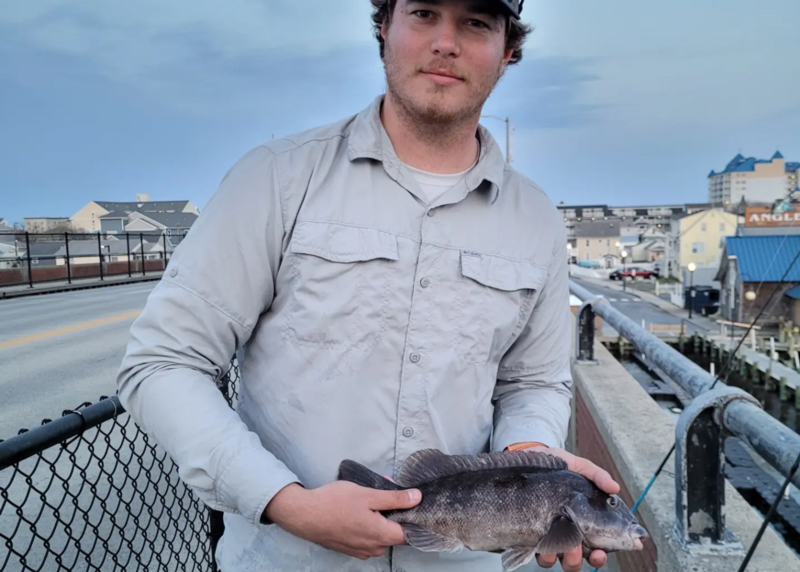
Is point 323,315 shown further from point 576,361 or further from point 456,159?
point 576,361

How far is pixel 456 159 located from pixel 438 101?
0.87ft

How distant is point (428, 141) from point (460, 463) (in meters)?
1.18

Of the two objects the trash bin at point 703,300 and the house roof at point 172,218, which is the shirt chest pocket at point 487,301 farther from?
the trash bin at point 703,300

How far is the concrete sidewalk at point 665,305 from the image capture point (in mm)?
60938

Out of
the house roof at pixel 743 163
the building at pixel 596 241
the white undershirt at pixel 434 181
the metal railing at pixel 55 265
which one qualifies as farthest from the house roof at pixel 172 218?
the house roof at pixel 743 163

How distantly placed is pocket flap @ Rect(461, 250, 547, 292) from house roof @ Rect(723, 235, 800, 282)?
52607mm

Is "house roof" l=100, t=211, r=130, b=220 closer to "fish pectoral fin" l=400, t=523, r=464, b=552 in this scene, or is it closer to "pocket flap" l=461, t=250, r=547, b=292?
"pocket flap" l=461, t=250, r=547, b=292

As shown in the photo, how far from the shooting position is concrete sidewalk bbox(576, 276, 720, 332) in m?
60.9

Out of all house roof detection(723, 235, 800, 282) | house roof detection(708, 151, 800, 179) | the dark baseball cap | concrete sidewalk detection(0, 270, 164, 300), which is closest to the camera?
the dark baseball cap

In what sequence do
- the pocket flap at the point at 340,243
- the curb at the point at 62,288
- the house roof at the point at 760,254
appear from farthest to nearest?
the house roof at the point at 760,254, the curb at the point at 62,288, the pocket flap at the point at 340,243

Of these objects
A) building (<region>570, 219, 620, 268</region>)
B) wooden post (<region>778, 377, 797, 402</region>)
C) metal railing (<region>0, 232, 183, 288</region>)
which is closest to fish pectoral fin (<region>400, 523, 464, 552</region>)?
metal railing (<region>0, 232, 183, 288</region>)

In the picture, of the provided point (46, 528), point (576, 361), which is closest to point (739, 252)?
point (576, 361)

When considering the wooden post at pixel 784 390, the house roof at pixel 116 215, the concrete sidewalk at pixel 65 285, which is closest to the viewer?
the concrete sidewalk at pixel 65 285

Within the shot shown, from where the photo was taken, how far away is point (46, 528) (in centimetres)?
471
